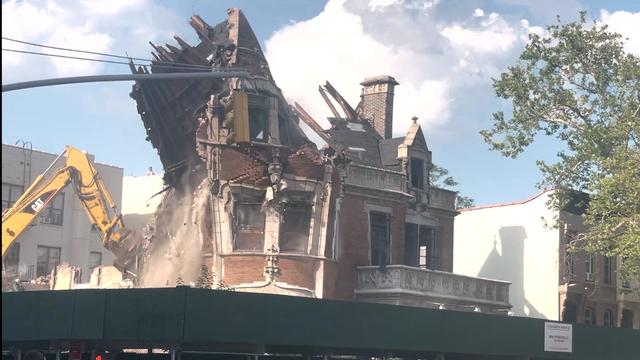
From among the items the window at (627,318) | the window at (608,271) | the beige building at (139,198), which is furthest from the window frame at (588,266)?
the beige building at (139,198)

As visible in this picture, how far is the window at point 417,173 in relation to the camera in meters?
44.3

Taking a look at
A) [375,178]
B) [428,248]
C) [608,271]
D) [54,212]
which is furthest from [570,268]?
[54,212]

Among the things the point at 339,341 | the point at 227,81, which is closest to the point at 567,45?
the point at 227,81

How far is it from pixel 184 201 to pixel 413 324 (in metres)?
18.2

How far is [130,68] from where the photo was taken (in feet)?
142

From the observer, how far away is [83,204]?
47531 millimetres

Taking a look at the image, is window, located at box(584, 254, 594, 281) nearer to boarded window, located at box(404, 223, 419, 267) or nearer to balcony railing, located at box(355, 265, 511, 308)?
balcony railing, located at box(355, 265, 511, 308)

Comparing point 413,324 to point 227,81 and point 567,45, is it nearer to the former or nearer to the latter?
point 227,81

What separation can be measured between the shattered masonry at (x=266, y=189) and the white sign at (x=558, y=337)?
992 cm

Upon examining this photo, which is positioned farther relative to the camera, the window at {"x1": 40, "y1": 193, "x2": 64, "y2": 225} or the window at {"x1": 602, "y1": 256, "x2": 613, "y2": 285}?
the window at {"x1": 40, "y1": 193, "x2": 64, "y2": 225}

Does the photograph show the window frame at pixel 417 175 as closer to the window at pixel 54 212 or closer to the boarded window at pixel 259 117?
the boarded window at pixel 259 117

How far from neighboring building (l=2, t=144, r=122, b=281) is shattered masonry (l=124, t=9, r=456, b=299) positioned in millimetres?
18564

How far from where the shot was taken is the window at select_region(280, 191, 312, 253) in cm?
3766

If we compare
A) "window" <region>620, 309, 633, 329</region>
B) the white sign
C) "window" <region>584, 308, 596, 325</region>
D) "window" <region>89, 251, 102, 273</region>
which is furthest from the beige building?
the white sign
